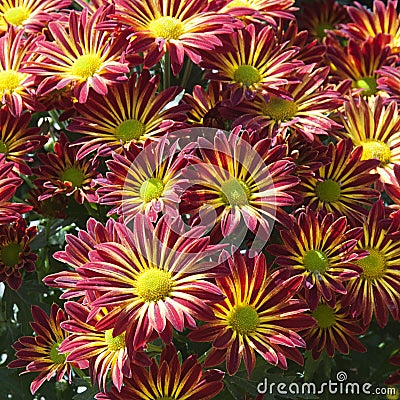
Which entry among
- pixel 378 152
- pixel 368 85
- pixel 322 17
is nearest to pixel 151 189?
pixel 378 152

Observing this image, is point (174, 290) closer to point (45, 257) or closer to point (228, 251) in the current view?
point (228, 251)

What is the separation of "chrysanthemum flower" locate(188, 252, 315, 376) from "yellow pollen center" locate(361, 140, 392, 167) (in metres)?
0.28

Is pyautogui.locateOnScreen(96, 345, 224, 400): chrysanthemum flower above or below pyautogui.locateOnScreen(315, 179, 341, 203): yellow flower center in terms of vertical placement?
below

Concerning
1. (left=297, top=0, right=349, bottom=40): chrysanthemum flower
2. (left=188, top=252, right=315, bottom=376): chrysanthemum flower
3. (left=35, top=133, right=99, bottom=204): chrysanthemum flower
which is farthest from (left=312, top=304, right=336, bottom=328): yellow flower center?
(left=297, top=0, right=349, bottom=40): chrysanthemum flower

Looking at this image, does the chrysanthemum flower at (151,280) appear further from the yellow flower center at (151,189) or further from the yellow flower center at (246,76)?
the yellow flower center at (246,76)

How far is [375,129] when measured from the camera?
992 mm

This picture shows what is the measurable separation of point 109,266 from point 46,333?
0.18 m

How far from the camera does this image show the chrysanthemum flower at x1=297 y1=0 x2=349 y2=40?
1.41 meters

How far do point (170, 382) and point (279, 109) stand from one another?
384 mm

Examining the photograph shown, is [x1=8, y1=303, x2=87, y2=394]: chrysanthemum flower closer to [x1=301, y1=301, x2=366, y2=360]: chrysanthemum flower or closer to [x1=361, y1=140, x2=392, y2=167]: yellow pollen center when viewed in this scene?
[x1=301, y1=301, x2=366, y2=360]: chrysanthemum flower

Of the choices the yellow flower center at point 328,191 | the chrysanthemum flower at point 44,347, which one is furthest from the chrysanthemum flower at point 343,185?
the chrysanthemum flower at point 44,347

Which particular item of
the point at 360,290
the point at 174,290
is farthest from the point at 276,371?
the point at 174,290

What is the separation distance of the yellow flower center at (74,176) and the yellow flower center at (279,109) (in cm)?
25

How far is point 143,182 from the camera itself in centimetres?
83
